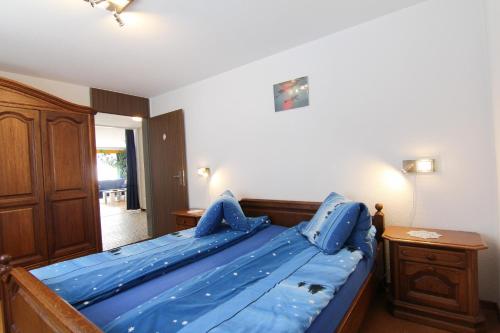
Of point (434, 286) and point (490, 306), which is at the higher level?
point (434, 286)

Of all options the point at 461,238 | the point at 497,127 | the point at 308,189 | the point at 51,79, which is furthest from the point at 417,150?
the point at 51,79

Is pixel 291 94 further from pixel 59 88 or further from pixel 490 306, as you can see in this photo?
pixel 59 88

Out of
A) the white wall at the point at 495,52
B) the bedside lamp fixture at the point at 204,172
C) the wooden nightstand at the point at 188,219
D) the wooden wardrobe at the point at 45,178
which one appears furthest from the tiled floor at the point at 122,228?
the white wall at the point at 495,52

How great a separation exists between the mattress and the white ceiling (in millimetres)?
1860

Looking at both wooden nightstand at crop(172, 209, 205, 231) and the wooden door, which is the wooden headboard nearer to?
wooden nightstand at crop(172, 209, 205, 231)

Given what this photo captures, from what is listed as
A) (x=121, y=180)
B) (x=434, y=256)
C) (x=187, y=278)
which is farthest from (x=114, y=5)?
(x=121, y=180)

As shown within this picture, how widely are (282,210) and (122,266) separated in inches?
64.3

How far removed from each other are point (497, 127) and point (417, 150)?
48 cm

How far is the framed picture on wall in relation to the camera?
260cm

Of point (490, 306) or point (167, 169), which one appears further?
point (167, 169)

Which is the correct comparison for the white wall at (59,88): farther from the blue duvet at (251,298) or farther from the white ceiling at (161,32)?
the blue duvet at (251,298)

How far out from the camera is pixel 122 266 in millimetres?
1585

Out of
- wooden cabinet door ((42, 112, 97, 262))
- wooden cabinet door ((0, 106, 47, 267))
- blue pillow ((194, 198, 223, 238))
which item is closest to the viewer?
blue pillow ((194, 198, 223, 238))

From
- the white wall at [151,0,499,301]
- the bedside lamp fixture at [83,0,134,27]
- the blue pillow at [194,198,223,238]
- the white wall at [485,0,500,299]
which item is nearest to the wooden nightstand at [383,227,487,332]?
the white wall at [151,0,499,301]
